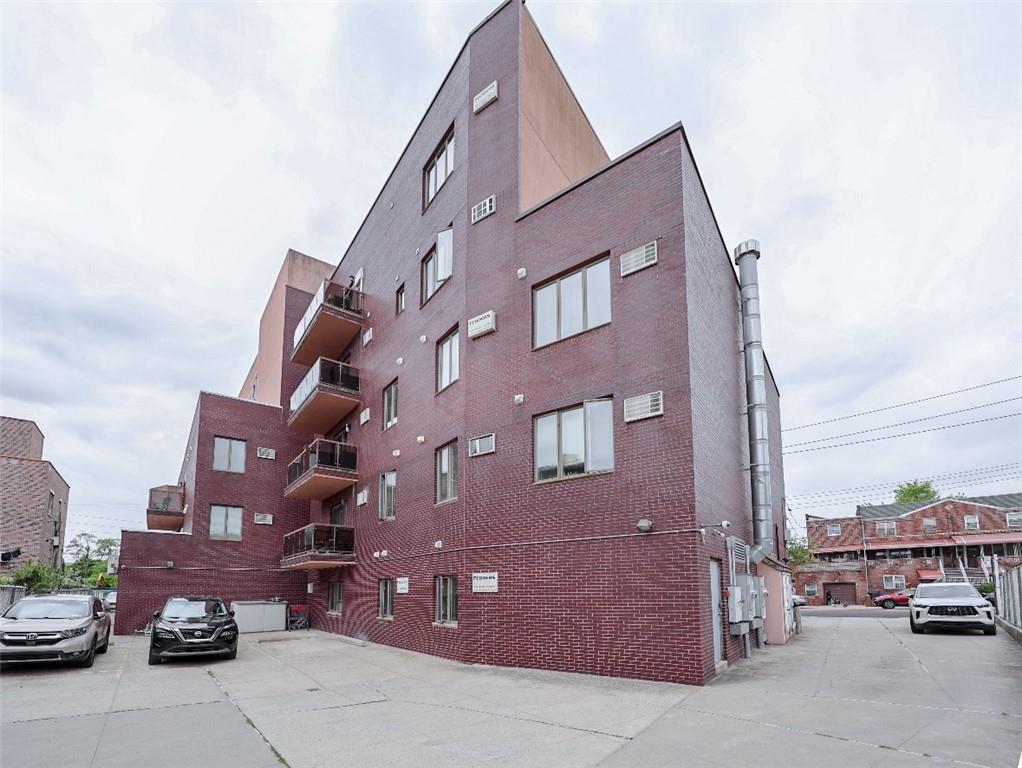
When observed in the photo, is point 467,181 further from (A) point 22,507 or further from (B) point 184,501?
(A) point 22,507

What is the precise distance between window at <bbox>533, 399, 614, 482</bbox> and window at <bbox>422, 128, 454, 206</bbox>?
8.05m

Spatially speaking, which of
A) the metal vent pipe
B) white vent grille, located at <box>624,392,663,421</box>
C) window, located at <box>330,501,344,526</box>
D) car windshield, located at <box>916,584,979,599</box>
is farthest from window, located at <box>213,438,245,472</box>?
car windshield, located at <box>916,584,979,599</box>

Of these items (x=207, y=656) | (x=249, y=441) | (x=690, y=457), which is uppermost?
(x=249, y=441)

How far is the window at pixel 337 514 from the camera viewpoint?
940 inches

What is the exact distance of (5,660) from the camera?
1273 centimetres

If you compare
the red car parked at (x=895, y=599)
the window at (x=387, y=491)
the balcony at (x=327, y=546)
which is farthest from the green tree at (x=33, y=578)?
the red car parked at (x=895, y=599)

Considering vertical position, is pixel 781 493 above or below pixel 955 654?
above

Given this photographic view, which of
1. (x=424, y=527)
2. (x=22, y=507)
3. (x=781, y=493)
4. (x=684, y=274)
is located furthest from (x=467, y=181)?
(x=22, y=507)

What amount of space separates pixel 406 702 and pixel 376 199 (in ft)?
58.6

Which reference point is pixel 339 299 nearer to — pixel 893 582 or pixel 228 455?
pixel 228 455

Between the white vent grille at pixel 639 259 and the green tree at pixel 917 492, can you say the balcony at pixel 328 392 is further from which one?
the green tree at pixel 917 492

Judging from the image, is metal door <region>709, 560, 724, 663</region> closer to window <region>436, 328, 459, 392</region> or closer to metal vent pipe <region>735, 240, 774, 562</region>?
metal vent pipe <region>735, 240, 774, 562</region>

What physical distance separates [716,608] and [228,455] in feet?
66.8

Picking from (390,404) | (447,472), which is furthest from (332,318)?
(447,472)
